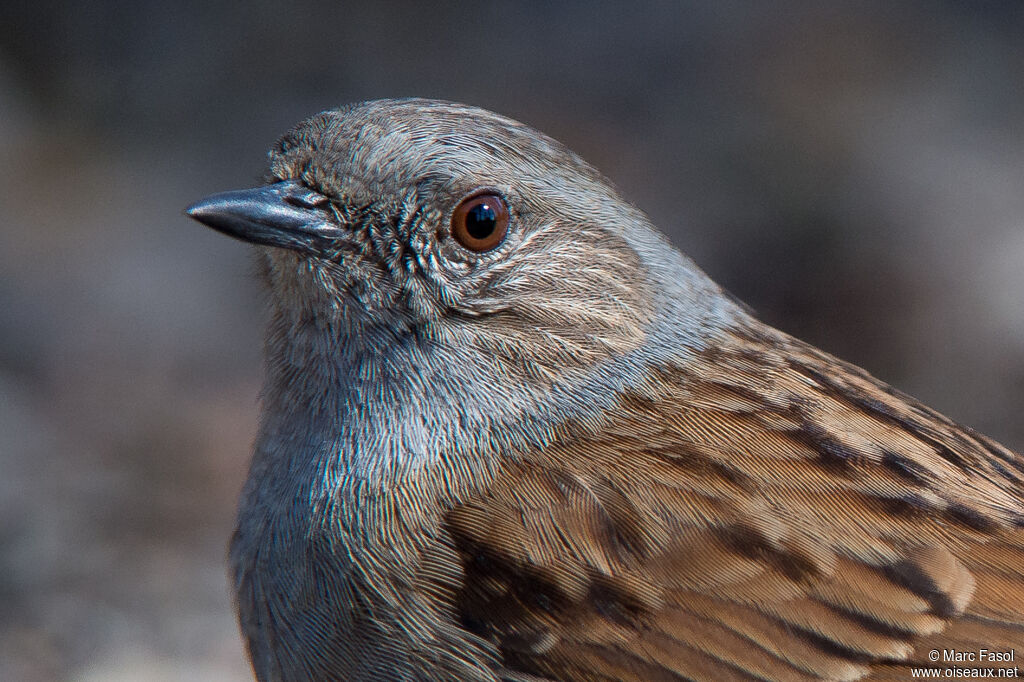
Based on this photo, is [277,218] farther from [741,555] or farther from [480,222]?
[741,555]

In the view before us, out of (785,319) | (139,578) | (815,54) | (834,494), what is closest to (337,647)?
(834,494)

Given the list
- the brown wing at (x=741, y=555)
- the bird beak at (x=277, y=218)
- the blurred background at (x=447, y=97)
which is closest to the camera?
the brown wing at (x=741, y=555)

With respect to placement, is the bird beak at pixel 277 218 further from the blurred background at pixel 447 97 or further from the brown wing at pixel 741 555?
the blurred background at pixel 447 97

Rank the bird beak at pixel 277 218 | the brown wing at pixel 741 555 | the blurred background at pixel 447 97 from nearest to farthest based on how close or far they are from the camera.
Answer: the brown wing at pixel 741 555 < the bird beak at pixel 277 218 < the blurred background at pixel 447 97

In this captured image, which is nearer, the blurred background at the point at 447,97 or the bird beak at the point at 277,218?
the bird beak at the point at 277,218

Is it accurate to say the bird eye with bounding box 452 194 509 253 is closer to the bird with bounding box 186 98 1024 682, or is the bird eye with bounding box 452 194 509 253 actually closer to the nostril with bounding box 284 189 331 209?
the bird with bounding box 186 98 1024 682

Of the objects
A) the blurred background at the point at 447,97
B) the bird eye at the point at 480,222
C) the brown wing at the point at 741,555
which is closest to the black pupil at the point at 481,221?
the bird eye at the point at 480,222
